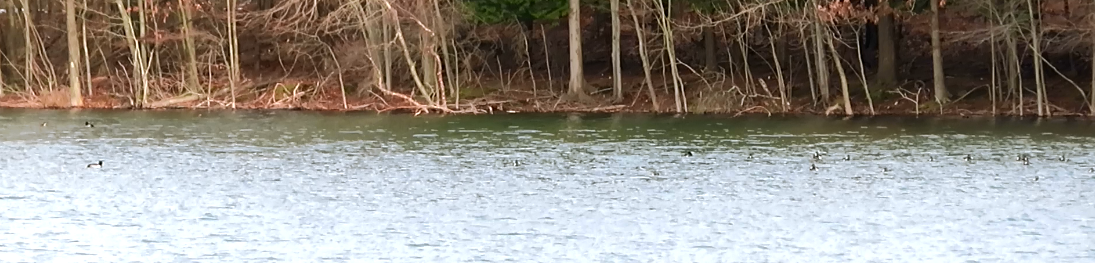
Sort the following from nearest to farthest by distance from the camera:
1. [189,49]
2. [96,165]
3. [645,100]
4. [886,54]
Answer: [96,165] → [886,54] → [645,100] → [189,49]

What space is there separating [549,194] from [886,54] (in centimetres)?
2340

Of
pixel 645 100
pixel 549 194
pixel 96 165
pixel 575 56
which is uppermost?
pixel 575 56

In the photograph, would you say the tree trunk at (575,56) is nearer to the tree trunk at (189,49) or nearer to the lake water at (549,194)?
the lake water at (549,194)

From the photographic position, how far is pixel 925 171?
25.8 metres

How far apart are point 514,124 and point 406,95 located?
29.7ft

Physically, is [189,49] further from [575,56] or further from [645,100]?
[645,100]

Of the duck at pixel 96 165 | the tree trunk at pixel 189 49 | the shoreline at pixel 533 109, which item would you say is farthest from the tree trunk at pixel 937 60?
the tree trunk at pixel 189 49

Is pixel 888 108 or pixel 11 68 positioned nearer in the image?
pixel 888 108

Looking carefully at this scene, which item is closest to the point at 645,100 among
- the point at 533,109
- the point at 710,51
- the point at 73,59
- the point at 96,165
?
the point at 710,51

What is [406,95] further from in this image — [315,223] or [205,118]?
[315,223]

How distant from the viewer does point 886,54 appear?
4284 cm

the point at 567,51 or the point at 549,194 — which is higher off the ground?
the point at 567,51

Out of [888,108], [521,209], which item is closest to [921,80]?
[888,108]

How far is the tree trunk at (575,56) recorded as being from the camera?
44031mm
